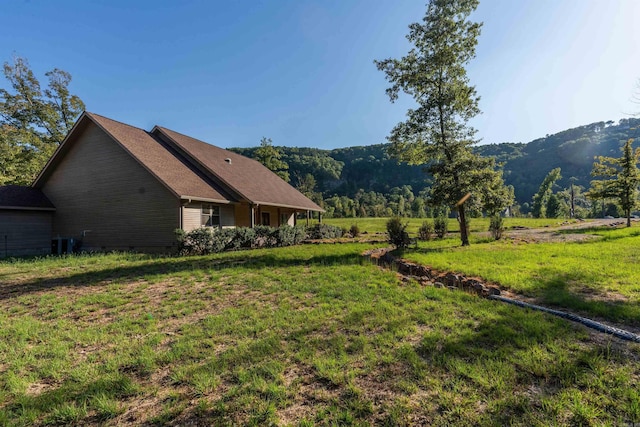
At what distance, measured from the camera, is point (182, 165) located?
15.5 m

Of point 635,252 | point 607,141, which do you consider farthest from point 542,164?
point 635,252

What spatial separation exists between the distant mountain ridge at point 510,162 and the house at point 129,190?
51.7m

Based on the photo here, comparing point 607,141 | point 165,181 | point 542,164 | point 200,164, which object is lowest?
point 165,181

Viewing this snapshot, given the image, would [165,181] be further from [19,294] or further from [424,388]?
[424,388]

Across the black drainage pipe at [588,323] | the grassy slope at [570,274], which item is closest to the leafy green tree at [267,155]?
the grassy slope at [570,274]

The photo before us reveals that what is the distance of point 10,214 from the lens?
1369cm

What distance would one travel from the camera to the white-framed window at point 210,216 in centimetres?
1434

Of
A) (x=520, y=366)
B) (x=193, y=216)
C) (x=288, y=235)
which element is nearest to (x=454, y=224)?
(x=288, y=235)

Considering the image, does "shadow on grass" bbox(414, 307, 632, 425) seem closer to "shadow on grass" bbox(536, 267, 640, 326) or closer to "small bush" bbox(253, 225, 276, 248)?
"shadow on grass" bbox(536, 267, 640, 326)

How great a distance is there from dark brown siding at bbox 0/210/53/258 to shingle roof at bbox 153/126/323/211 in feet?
24.6

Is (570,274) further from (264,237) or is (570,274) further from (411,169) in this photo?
(411,169)

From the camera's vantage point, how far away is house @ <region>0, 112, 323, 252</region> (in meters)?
13.2

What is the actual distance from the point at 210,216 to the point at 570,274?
1419 cm

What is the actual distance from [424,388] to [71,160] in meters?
19.4
